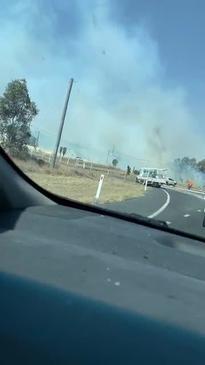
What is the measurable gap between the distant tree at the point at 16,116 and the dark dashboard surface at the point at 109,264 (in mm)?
796

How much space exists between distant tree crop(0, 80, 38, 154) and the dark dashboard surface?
0.80m

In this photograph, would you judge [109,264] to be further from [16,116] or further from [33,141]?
[16,116]

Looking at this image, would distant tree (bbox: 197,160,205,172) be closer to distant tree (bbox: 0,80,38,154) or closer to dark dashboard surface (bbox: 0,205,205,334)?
distant tree (bbox: 0,80,38,154)

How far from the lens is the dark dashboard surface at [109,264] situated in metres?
1.64

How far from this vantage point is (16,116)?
11.8 ft

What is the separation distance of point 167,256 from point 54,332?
0.95 m

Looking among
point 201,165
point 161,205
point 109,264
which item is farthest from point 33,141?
point 161,205

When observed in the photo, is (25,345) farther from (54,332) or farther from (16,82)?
(16,82)

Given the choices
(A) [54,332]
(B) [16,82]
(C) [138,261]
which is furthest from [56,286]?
(B) [16,82]

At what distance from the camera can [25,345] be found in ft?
4.69

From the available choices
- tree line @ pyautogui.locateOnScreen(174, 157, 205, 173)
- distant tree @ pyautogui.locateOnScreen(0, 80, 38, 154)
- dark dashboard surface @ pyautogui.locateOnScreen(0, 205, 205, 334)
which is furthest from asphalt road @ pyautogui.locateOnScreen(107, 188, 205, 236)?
dark dashboard surface @ pyautogui.locateOnScreen(0, 205, 205, 334)

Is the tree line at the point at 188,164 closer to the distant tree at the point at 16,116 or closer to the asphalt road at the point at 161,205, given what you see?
the distant tree at the point at 16,116

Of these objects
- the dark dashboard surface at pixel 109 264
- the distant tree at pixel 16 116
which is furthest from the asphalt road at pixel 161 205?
the dark dashboard surface at pixel 109 264

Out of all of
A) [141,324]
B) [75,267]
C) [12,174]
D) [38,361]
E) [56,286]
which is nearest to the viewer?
[38,361]
